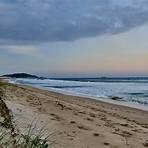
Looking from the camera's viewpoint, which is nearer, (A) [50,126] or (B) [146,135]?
(A) [50,126]

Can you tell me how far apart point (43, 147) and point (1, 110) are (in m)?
1.01

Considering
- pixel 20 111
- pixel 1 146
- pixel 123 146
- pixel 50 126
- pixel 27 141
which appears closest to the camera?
pixel 1 146

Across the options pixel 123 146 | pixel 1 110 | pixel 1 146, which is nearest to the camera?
pixel 1 110

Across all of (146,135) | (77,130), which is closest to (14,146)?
(77,130)

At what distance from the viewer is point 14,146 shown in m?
3.67

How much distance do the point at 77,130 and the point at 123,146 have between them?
4.51 feet

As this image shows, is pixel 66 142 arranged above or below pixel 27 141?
below

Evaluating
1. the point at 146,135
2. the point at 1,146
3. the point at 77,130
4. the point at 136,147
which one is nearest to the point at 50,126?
the point at 77,130

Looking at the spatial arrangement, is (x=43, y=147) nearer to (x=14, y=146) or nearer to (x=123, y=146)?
(x=14, y=146)

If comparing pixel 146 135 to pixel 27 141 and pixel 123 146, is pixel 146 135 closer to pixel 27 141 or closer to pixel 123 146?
pixel 123 146

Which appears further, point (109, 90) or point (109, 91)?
point (109, 90)

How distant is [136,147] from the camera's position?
775 centimetres

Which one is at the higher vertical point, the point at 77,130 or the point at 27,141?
the point at 27,141

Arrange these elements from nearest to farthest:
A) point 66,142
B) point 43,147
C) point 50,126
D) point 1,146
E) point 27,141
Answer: point 1,146, point 27,141, point 43,147, point 66,142, point 50,126
